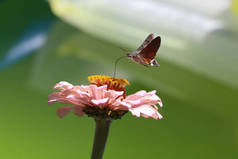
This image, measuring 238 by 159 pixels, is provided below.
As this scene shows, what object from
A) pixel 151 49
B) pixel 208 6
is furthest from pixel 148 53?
pixel 208 6

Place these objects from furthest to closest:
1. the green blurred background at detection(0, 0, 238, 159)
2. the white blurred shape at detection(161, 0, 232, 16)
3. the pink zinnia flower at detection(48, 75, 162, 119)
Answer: the white blurred shape at detection(161, 0, 232, 16) < the green blurred background at detection(0, 0, 238, 159) < the pink zinnia flower at detection(48, 75, 162, 119)

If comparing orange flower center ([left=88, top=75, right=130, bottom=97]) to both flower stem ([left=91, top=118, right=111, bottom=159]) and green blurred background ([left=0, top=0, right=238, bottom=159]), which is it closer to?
flower stem ([left=91, top=118, right=111, bottom=159])

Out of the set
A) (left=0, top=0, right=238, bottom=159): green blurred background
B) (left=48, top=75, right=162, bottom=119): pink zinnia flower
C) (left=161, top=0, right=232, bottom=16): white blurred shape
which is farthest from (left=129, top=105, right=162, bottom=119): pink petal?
(left=161, top=0, right=232, bottom=16): white blurred shape

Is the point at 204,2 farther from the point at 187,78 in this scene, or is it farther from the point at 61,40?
the point at 61,40

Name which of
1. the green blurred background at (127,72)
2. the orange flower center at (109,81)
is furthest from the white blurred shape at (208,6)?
the orange flower center at (109,81)

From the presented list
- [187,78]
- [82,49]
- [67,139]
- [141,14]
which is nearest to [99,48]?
[82,49]

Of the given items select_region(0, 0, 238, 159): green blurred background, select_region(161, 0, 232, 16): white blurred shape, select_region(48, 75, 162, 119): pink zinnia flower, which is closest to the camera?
select_region(48, 75, 162, 119): pink zinnia flower

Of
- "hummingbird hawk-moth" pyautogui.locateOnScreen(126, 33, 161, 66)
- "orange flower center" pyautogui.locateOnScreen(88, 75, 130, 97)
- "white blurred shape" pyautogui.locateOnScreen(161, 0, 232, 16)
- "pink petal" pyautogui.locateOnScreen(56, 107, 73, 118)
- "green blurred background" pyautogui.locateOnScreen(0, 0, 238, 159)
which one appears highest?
"white blurred shape" pyautogui.locateOnScreen(161, 0, 232, 16)

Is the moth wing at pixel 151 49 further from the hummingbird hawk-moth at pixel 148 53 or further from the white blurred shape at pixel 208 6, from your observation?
the white blurred shape at pixel 208 6

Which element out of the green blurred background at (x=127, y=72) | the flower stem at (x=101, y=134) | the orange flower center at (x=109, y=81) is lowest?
the flower stem at (x=101, y=134)
